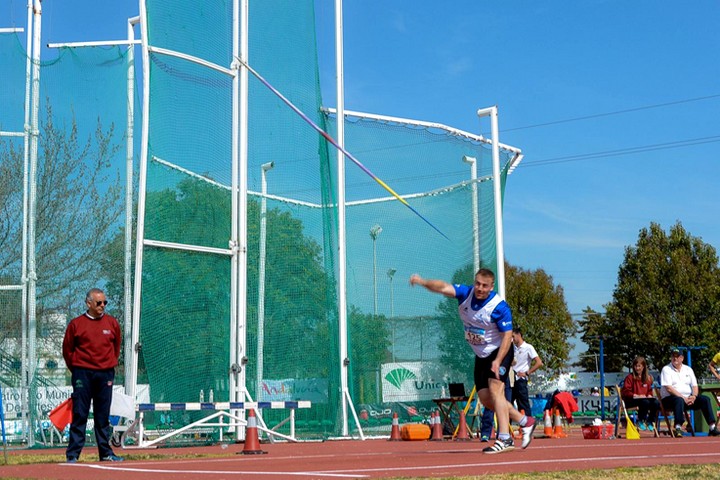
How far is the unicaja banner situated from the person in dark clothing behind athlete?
6590 mm

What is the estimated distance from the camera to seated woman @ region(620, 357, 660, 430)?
51.5 feet

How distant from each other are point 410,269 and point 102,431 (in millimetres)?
7149

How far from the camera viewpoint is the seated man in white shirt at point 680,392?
15242 mm

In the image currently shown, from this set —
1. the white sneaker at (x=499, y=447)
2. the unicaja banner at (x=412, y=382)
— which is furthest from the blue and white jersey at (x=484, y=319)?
the unicaja banner at (x=412, y=382)

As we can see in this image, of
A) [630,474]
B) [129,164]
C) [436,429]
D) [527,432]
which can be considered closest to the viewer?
[630,474]

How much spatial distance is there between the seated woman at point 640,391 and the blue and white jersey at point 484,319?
25.0ft

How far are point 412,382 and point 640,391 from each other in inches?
145

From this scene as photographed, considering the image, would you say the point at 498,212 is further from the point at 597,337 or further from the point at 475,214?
the point at 597,337

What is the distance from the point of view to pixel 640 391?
15.9 metres

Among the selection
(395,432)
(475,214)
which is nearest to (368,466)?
(395,432)

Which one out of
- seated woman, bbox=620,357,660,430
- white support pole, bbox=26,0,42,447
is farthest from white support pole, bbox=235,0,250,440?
seated woman, bbox=620,357,660,430

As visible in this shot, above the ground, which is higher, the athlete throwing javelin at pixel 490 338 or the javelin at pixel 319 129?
the javelin at pixel 319 129

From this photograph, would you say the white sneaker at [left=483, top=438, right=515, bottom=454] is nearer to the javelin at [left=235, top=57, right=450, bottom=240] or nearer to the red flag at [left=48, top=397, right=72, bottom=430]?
the red flag at [left=48, top=397, right=72, bottom=430]

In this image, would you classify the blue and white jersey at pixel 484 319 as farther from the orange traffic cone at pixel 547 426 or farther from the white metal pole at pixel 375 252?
the white metal pole at pixel 375 252
